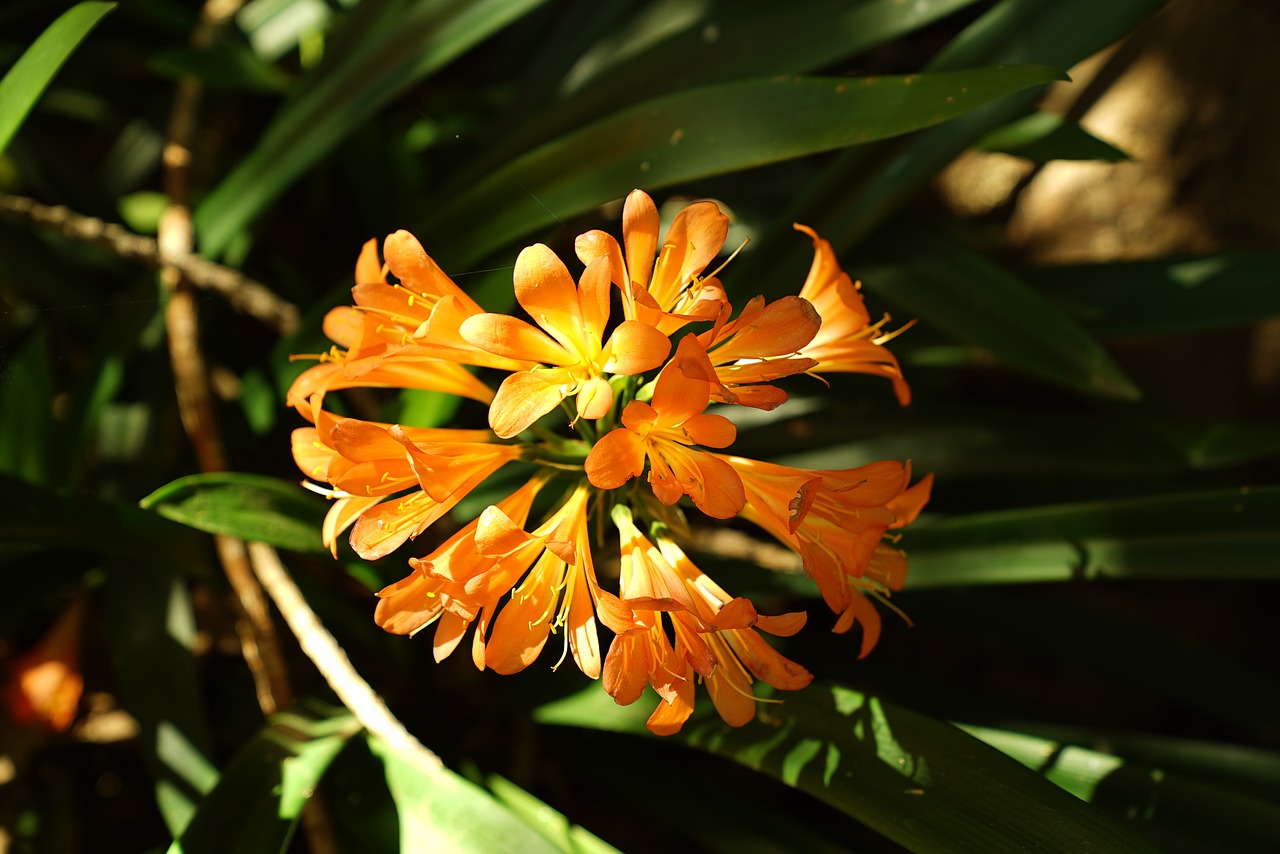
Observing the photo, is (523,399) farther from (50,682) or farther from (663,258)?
(50,682)

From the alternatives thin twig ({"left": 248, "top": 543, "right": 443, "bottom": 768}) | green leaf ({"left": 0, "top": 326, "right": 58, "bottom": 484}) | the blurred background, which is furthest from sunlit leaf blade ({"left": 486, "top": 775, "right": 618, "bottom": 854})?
green leaf ({"left": 0, "top": 326, "right": 58, "bottom": 484})

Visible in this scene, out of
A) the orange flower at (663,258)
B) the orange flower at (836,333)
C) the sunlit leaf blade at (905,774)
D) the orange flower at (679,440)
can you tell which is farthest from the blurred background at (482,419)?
the orange flower at (679,440)

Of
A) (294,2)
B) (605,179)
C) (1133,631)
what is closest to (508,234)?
(605,179)

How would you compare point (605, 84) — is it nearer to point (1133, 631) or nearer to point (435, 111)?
point (435, 111)

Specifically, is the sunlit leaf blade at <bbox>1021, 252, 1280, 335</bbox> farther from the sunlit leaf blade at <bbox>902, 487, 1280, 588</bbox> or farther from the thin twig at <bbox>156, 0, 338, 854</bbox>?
the thin twig at <bbox>156, 0, 338, 854</bbox>

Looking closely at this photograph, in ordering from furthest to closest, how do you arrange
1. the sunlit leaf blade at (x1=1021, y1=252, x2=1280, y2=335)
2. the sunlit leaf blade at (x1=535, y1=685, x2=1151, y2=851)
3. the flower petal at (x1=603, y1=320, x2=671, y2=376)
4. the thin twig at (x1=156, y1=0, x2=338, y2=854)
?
the sunlit leaf blade at (x1=1021, y1=252, x2=1280, y2=335)
the thin twig at (x1=156, y1=0, x2=338, y2=854)
the sunlit leaf blade at (x1=535, y1=685, x2=1151, y2=851)
the flower petal at (x1=603, y1=320, x2=671, y2=376)

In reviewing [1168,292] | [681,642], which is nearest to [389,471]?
[681,642]

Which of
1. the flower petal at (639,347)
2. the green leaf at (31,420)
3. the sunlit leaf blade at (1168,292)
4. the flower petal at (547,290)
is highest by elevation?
the sunlit leaf blade at (1168,292)

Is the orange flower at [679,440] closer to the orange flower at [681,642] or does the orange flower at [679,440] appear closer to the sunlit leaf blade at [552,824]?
the orange flower at [681,642]
